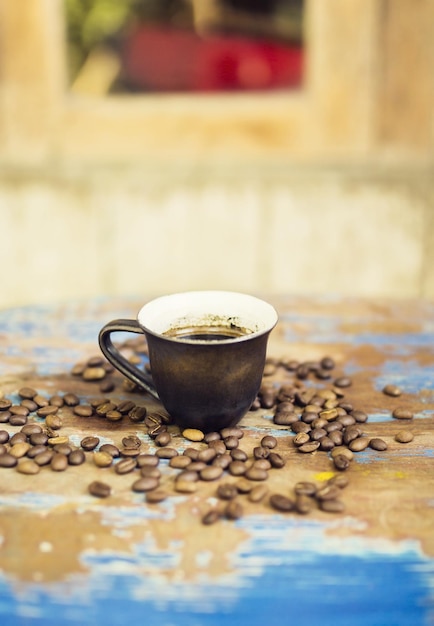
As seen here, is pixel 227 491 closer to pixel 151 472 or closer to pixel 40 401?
pixel 151 472


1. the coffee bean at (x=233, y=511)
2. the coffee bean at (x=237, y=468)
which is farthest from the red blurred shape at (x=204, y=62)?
the coffee bean at (x=233, y=511)

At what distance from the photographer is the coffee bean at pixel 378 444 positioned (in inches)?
44.3

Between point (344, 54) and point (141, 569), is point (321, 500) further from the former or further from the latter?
point (344, 54)

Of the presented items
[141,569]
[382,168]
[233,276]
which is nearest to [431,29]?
[382,168]

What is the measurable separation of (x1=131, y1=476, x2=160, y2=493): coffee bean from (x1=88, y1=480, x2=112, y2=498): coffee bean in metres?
0.03

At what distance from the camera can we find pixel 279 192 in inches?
122

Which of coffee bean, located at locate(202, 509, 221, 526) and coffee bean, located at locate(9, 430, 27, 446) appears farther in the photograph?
coffee bean, located at locate(9, 430, 27, 446)

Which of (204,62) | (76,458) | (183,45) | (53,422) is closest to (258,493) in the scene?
(76,458)

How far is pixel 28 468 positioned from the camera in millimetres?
1059

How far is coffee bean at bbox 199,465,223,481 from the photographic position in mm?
1032

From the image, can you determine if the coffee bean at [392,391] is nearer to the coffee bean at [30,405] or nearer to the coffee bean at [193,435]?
the coffee bean at [193,435]

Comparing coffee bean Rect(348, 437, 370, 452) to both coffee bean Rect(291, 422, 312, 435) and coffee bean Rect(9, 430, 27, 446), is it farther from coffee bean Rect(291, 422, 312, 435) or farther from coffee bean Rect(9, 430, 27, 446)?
coffee bean Rect(9, 430, 27, 446)

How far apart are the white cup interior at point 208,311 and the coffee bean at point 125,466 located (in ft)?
0.76

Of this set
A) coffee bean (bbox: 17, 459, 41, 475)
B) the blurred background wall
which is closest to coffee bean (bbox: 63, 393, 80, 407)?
coffee bean (bbox: 17, 459, 41, 475)
